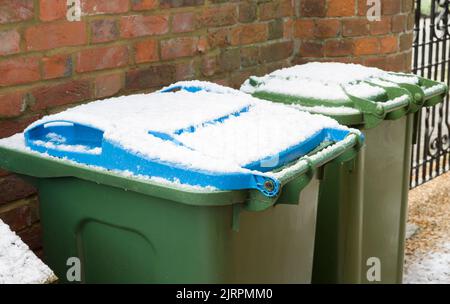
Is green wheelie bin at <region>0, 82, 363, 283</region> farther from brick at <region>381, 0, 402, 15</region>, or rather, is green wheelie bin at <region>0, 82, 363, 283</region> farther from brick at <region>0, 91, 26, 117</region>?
brick at <region>381, 0, 402, 15</region>

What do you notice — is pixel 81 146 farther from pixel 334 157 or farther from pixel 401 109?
pixel 401 109

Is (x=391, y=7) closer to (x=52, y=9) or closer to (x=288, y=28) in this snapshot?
(x=288, y=28)

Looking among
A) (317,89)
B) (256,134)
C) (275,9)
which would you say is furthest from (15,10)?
(275,9)

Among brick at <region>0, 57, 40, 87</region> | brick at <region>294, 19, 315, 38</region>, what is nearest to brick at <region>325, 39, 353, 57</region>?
brick at <region>294, 19, 315, 38</region>

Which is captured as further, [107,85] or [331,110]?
[107,85]

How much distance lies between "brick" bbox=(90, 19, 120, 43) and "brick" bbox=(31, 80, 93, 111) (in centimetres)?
19

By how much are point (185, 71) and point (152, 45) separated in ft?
0.81

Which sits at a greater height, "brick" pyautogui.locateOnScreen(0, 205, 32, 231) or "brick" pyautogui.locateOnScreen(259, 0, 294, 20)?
"brick" pyautogui.locateOnScreen(259, 0, 294, 20)

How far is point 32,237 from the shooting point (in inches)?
104

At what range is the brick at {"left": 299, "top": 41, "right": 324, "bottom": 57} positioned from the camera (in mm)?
3727

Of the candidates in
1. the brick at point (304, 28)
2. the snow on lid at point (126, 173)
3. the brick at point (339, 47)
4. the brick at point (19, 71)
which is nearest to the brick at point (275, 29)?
the brick at point (304, 28)

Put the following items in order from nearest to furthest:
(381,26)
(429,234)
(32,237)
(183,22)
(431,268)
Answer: (32,237) → (183,22) → (381,26) → (431,268) → (429,234)
